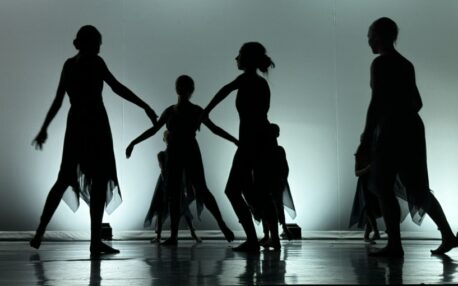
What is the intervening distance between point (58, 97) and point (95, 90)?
0.23 metres

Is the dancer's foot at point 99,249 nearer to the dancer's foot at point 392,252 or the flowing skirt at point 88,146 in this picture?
the flowing skirt at point 88,146

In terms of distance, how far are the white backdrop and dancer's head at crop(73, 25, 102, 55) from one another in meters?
4.46

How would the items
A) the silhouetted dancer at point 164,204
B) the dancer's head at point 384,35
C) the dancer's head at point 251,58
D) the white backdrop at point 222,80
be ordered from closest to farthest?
the dancer's head at point 384,35 → the dancer's head at point 251,58 → the silhouetted dancer at point 164,204 → the white backdrop at point 222,80

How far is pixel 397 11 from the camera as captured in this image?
9016mm

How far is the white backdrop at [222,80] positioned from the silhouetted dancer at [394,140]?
4.98m

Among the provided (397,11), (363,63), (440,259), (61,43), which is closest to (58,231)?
(61,43)

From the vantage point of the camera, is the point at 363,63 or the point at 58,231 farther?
the point at 363,63

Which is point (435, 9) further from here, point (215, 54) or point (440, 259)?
point (440, 259)

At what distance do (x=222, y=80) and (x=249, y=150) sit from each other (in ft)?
15.1

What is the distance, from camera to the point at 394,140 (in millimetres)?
3814

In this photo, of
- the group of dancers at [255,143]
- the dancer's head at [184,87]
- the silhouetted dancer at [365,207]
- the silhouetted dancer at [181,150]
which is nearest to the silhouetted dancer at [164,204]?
the silhouetted dancer at [181,150]

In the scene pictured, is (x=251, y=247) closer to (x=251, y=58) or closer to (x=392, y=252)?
(x=392, y=252)

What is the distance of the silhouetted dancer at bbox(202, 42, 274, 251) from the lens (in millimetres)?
4473

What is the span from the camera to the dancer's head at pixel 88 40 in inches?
172
